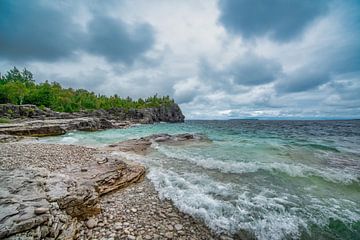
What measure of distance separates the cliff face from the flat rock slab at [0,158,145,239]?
177 feet

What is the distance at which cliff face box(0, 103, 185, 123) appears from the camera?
46062 mm

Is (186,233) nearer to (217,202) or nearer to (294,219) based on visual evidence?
A: (217,202)

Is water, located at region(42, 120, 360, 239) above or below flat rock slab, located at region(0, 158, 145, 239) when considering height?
below

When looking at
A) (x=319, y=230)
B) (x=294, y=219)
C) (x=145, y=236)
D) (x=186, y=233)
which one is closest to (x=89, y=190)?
(x=145, y=236)

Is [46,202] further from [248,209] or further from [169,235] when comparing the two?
[248,209]

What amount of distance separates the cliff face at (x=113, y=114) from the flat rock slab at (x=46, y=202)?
53.9 metres

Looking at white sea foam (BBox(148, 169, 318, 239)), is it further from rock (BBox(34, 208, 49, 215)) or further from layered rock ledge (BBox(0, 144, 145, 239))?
rock (BBox(34, 208, 49, 215))

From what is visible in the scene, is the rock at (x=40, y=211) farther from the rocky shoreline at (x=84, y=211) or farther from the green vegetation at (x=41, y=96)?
the green vegetation at (x=41, y=96)

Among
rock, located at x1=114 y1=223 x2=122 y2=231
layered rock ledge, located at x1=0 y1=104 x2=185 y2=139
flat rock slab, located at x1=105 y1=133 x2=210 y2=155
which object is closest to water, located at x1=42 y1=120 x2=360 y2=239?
rock, located at x1=114 y1=223 x2=122 y2=231

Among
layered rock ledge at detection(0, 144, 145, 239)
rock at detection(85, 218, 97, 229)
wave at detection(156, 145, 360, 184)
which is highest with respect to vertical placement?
layered rock ledge at detection(0, 144, 145, 239)

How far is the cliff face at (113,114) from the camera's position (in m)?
46.1

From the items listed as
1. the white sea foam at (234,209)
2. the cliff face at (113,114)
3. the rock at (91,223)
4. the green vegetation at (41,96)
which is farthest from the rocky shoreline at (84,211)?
the green vegetation at (41,96)

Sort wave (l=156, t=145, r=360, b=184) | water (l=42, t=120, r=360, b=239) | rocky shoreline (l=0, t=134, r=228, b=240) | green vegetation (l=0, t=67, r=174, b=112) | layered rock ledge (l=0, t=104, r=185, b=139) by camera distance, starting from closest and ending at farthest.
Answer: rocky shoreline (l=0, t=134, r=228, b=240), water (l=42, t=120, r=360, b=239), wave (l=156, t=145, r=360, b=184), layered rock ledge (l=0, t=104, r=185, b=139), green vegetation (l=0, t=67, r=174, b=112)

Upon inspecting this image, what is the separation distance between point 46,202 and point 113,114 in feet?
321
